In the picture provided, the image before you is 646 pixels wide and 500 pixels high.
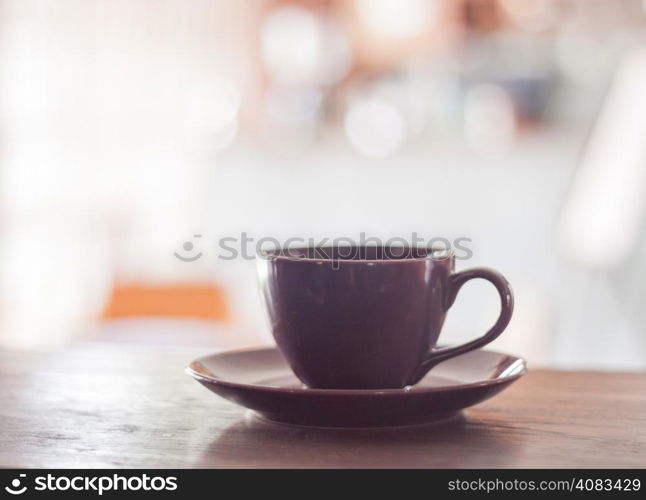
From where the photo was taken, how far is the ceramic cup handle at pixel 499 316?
22.6 inches

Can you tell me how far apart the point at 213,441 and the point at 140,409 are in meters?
0.12

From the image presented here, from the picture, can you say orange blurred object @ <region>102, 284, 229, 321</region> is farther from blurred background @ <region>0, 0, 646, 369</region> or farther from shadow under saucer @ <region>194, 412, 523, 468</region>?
shadow under saucer @ <region>194, 412, 523, 468</region>

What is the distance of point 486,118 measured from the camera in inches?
134

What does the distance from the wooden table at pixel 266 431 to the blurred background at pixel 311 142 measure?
7.60 ft

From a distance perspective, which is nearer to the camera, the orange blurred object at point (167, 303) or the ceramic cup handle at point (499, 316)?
the ceramic cup handle at point (499, 316)

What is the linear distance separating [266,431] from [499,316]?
162 mm

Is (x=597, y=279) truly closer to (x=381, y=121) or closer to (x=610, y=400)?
(x=381, y=121)

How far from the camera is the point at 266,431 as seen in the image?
54cm
